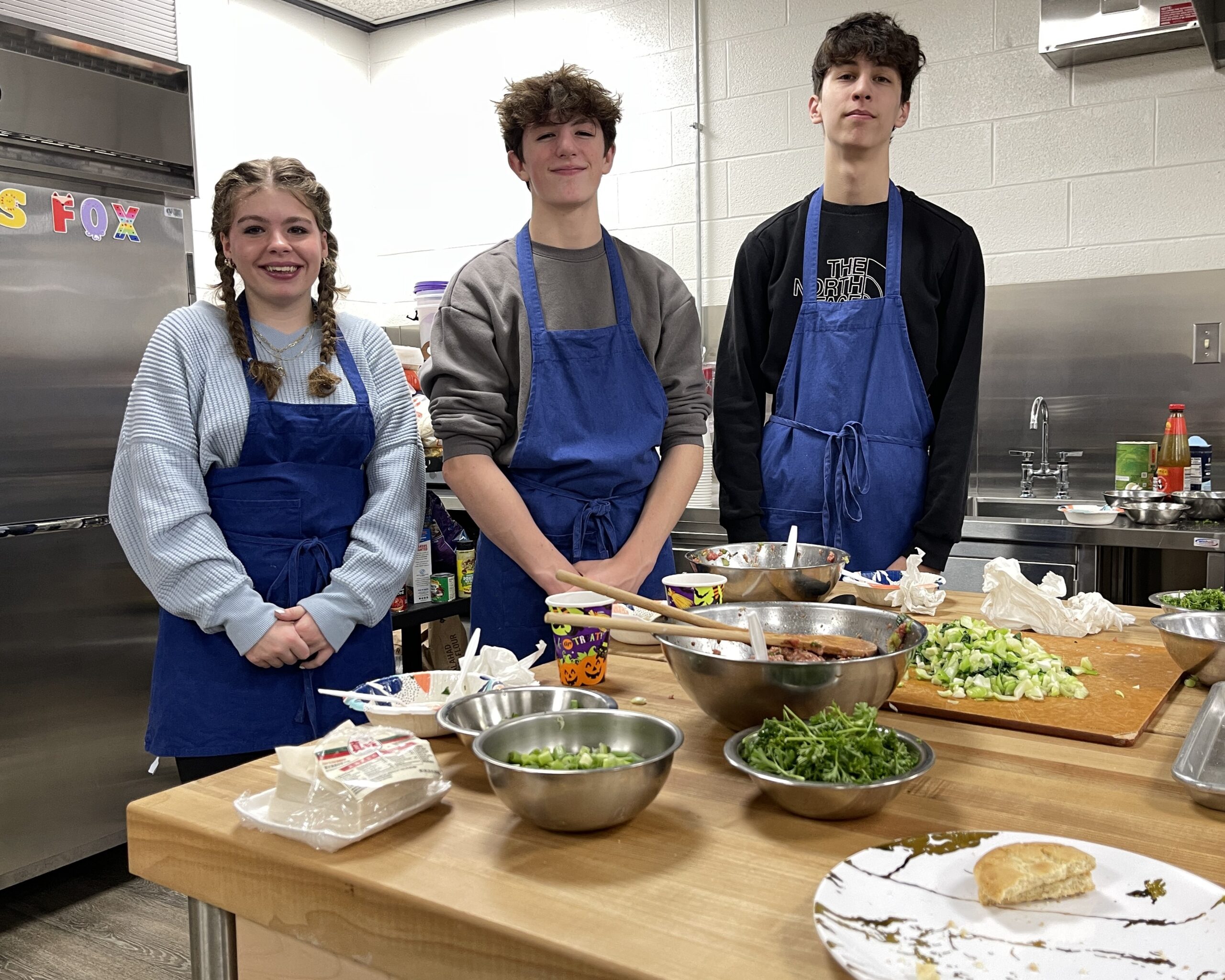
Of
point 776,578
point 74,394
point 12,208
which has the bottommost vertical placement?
point 776,578

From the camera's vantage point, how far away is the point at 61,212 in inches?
113

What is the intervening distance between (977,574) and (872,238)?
120cm

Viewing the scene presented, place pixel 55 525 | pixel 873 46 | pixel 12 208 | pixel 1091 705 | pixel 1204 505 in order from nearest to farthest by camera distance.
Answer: pixel 1091 705
pixel 873 46
pixel 12 208
pixel 55 525
pixel 1204 505

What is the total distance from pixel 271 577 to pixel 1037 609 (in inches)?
56.1

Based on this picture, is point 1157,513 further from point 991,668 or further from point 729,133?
point 729,133

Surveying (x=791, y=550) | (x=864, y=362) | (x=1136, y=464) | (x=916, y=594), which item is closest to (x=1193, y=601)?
(x=916, y=594)

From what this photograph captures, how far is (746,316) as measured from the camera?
2.58 meters

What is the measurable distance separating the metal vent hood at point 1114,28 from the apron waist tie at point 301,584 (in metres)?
2.90

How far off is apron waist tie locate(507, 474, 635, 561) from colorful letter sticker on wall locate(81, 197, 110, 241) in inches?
65.7

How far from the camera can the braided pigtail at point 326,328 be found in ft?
6.90

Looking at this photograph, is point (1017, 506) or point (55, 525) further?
point (1017, 506)

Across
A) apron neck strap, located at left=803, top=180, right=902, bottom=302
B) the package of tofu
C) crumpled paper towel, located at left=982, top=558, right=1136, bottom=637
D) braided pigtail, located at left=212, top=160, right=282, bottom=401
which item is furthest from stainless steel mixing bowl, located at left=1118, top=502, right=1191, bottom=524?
the package of tofu

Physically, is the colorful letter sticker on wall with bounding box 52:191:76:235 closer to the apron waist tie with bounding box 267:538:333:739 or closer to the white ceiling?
the apron waist tie with bounding box 267:538:333:739

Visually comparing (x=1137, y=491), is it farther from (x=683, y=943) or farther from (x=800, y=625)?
(x=683, y=943)
